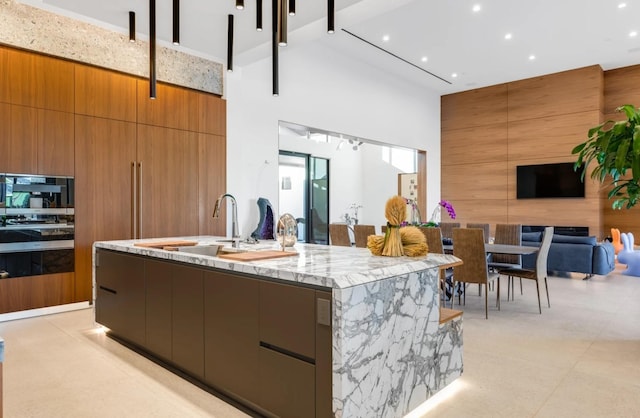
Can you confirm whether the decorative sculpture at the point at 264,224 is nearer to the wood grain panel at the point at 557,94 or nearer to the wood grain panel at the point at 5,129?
the wood grain panel at the point at 5,129

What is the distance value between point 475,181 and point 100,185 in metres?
8.48

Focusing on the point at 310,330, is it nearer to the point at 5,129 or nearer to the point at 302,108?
the point at 5,129

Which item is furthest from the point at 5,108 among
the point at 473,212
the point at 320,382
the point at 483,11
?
the point at 473,212

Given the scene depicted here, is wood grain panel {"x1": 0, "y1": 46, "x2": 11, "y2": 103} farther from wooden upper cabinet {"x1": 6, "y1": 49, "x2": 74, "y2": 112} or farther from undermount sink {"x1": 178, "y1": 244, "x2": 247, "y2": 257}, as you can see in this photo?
undermount sink {"x1": 178, "y1": 244, "x2": 247, "y2": 257}

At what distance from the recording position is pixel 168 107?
5230 millimetres

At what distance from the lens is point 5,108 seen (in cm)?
397

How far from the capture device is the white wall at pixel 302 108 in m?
6.10

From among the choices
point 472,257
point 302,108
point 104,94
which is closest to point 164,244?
point 104,94

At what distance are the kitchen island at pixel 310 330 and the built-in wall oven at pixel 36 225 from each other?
7.03ft

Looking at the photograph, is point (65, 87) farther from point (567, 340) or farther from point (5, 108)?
point (567, 340)

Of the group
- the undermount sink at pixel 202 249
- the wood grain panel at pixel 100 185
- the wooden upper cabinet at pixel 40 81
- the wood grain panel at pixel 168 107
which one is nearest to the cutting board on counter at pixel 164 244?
the undermount sink at pixel 202 249

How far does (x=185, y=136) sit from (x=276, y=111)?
169 centimetres

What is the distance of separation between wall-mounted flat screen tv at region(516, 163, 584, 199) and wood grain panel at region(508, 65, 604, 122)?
1.20m

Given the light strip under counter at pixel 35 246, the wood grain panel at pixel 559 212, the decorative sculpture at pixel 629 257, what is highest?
the wood grain panel at pixel 559 212
